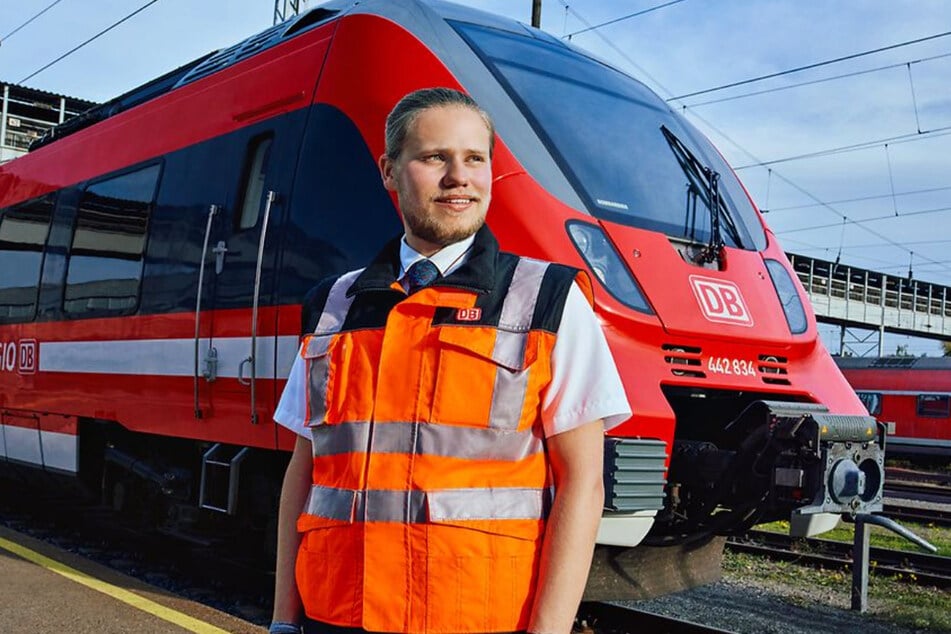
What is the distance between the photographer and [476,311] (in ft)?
6.34

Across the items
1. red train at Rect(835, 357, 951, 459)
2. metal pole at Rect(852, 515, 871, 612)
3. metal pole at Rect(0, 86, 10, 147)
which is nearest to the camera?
metal pole at Rect(852, 515, 871, 612)

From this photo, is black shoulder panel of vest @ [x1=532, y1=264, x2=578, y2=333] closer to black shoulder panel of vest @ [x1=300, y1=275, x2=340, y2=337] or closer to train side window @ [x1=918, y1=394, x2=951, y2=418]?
black shoulder panel of vest @ [x1=300, y1=275, x2=340, y2=337]

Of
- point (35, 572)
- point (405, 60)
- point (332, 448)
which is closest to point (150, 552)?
point (35, 572)

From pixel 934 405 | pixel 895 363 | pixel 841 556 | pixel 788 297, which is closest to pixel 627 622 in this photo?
pixel 788 297

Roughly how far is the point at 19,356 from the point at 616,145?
527 cm

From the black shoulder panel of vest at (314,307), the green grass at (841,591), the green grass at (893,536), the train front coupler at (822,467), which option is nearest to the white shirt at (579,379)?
the black shoulder panel of vest at (314,307)

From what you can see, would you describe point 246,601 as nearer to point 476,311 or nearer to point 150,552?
point 150,552

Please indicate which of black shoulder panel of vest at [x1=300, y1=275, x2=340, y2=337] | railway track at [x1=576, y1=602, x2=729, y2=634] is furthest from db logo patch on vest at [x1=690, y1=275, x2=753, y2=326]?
black shoulder panel of vest at [x1=300, y1=275, x2=340, y2=337]

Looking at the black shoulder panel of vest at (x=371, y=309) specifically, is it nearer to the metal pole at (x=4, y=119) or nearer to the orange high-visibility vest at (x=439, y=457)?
the orange high-visibility vest at (x=439, y=457)

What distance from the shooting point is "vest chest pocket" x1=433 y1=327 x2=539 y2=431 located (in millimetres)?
1886

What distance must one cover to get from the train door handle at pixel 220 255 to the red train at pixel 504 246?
2 cm

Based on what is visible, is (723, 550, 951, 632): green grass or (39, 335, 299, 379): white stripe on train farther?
(723, 550, 951, 632): green grass

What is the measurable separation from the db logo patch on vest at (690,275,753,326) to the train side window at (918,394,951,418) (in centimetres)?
2236

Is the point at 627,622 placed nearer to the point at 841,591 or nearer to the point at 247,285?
the point at 841,591
